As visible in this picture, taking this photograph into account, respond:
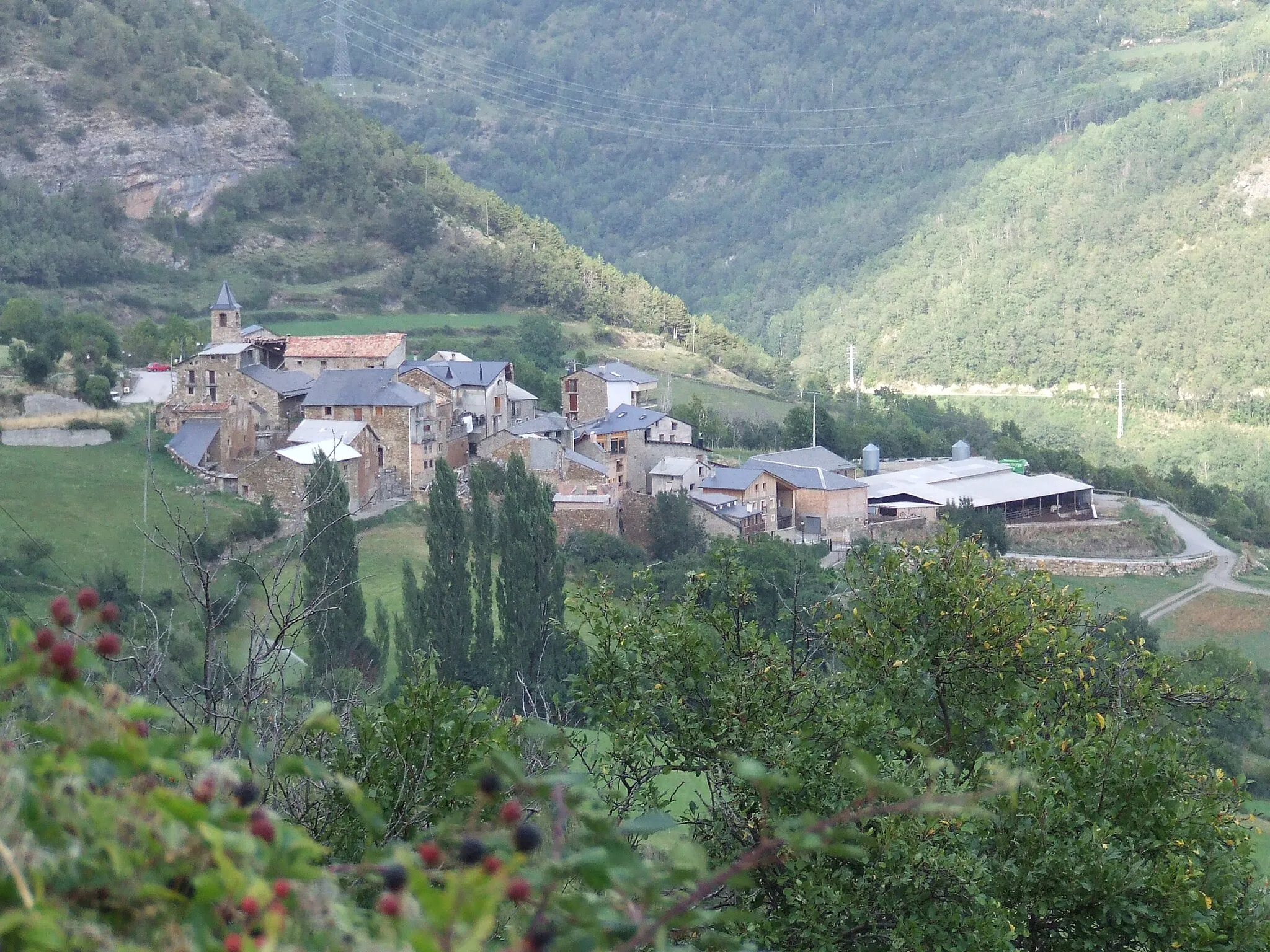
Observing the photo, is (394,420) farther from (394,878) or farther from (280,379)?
(394,878)

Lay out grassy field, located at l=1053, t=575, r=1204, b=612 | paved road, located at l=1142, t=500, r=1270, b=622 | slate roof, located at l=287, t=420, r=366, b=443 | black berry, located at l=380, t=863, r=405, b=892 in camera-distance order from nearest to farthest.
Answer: black berry, located at l=380, t=863, r=405, b=892
slate roof, located at l=287, t=420, r=366, b=443
grassy field, located at l=1053, t=575, r=1204, b=612
paved road, located at l=1142, t=500, r=1270, b=622

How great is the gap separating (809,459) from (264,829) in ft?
125

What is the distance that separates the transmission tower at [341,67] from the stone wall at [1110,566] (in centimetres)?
7679

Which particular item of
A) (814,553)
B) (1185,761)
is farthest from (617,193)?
(1185,761)

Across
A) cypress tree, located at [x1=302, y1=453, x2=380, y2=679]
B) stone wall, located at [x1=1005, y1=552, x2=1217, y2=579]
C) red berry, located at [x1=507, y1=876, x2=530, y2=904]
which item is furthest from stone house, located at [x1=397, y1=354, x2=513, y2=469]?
red berry, located at [x1=507, y1=876, x2=530, y2=904]

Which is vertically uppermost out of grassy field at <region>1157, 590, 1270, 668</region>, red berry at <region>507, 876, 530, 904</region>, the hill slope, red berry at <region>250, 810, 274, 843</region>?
the hill slope

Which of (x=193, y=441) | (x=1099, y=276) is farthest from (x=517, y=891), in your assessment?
(x=1099, y=276)

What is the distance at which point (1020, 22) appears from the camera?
5728 inches

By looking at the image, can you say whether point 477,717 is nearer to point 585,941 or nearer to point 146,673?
point 146,673

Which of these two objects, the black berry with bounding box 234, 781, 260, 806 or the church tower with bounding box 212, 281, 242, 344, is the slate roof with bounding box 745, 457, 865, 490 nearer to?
the church tower with bounding box 212, 281, 242, 344

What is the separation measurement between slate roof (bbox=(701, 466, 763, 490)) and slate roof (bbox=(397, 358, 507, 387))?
253 inches

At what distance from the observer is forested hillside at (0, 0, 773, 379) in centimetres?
5847

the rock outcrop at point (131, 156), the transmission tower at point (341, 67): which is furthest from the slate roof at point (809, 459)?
the transmission tower at point (341, 67)

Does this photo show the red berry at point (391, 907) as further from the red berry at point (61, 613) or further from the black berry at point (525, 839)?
the red berry at point (61, 613)
